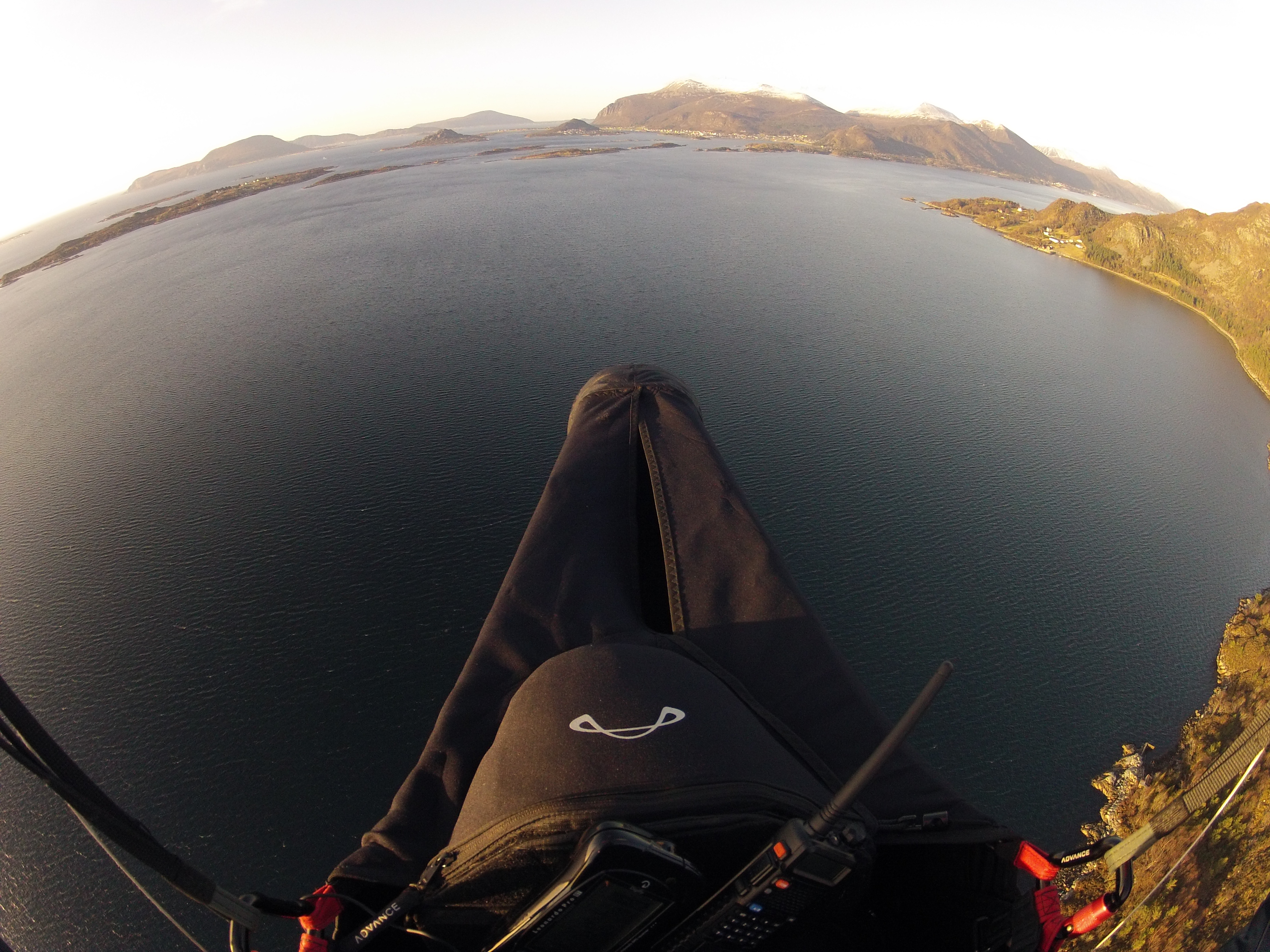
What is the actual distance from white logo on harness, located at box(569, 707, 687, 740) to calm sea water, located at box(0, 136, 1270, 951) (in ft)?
42.2

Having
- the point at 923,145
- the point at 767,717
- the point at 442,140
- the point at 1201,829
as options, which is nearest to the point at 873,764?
the point at 767,717

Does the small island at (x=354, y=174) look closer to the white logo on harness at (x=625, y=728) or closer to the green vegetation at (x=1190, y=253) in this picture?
the green vegetation at (x=1190, y=253)

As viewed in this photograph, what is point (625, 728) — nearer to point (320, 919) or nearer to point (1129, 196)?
point (320, 919)

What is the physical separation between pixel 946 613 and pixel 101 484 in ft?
97.7

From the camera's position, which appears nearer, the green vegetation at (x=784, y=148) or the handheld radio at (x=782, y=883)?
the handheld radio at (x=782, y=883)

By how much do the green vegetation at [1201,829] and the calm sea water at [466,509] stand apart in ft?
2.10

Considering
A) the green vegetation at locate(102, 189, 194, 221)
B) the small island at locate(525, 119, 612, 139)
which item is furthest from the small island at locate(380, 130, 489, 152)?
the green vegetation at locate(102, 189, 194, 221)

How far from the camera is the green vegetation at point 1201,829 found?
8.69 metres

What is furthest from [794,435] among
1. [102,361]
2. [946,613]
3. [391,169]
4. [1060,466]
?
[391,169]

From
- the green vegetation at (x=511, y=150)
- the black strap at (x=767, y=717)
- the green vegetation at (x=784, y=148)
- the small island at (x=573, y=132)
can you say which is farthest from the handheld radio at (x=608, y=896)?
the small island at (x=573, y=132)

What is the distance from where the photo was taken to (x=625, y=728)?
2004mm

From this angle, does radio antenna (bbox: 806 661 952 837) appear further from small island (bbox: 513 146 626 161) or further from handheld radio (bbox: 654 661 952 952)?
small island (bbox: 513 146 626 161)

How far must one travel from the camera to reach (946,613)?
1700 centimetres

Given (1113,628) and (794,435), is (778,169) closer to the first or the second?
(794,435)
